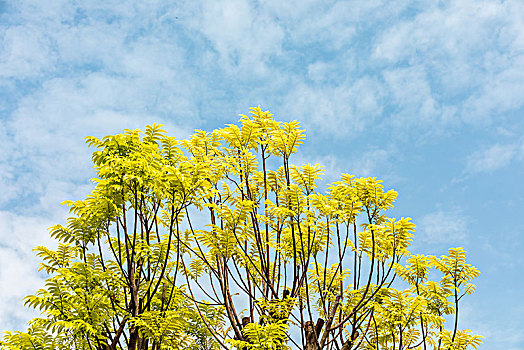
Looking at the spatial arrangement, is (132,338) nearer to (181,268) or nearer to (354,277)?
(181,268)

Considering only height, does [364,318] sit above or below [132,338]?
above

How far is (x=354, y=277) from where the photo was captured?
34.2ft

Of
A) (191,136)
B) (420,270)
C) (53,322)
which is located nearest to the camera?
(53,322)

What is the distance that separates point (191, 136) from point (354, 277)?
5266 millimetres

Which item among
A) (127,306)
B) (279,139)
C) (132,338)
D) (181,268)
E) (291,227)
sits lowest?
(132,338)

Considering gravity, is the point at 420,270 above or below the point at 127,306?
above

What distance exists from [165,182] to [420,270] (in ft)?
19.7

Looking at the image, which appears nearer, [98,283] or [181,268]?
[98,283]

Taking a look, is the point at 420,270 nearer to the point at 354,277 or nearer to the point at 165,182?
the point at 354,277

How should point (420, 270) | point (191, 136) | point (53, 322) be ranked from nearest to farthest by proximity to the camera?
1. point (53, 322)
2. point (420, 270)
3. point (191, 136)

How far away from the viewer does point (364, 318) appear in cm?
1040

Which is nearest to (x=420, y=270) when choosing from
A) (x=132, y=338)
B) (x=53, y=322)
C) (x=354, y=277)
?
(x=354, y=277)

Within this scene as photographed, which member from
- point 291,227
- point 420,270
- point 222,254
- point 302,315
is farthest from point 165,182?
point 420,270

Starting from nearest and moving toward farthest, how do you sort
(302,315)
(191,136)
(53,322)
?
(53,322) → (302,315) → (191,136)
